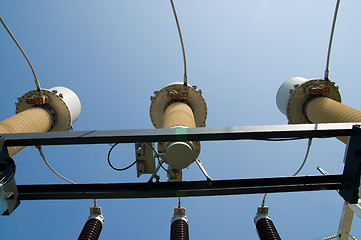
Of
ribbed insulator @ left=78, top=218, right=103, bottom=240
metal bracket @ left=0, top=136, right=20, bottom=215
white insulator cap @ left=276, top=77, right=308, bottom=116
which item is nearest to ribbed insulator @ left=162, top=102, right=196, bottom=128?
Result: ribbed insulator @ left=78, top=218, right=103, bottom=240

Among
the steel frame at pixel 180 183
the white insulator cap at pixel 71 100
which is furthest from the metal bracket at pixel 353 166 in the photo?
the white insulator cap at pixel 71 100

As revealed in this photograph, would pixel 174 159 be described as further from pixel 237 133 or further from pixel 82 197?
pixel 82 197

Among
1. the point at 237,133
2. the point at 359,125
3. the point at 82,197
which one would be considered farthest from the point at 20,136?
the point at 359,125

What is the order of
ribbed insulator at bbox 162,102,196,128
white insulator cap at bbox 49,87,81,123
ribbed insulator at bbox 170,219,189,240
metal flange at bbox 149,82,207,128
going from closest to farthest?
ribbed insulator at bbox 170,219,189,240 < ribbed insulator at bbox 162,102,196,128 < metal flange at bbox 149,82,207,128 < white insulator cap at bbox 49,87,81,123

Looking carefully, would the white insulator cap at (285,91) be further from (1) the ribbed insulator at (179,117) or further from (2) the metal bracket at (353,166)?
(2) the metal bracket at (353,166)

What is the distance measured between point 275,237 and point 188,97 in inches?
203

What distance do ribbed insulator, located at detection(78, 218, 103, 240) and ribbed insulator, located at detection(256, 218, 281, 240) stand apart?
3043mm

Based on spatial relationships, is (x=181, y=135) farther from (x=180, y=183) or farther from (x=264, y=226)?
(x=264, y=226)

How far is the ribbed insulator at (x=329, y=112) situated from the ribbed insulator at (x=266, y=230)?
12.0 ft

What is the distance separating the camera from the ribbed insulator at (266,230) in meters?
3.82

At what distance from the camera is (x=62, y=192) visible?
10.6 ft

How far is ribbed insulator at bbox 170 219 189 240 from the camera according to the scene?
374 centimetres

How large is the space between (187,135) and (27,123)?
5866 millimetres

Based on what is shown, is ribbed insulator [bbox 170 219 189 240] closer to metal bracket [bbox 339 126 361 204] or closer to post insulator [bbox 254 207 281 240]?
post insulator [bbox 254 207 281 240]
